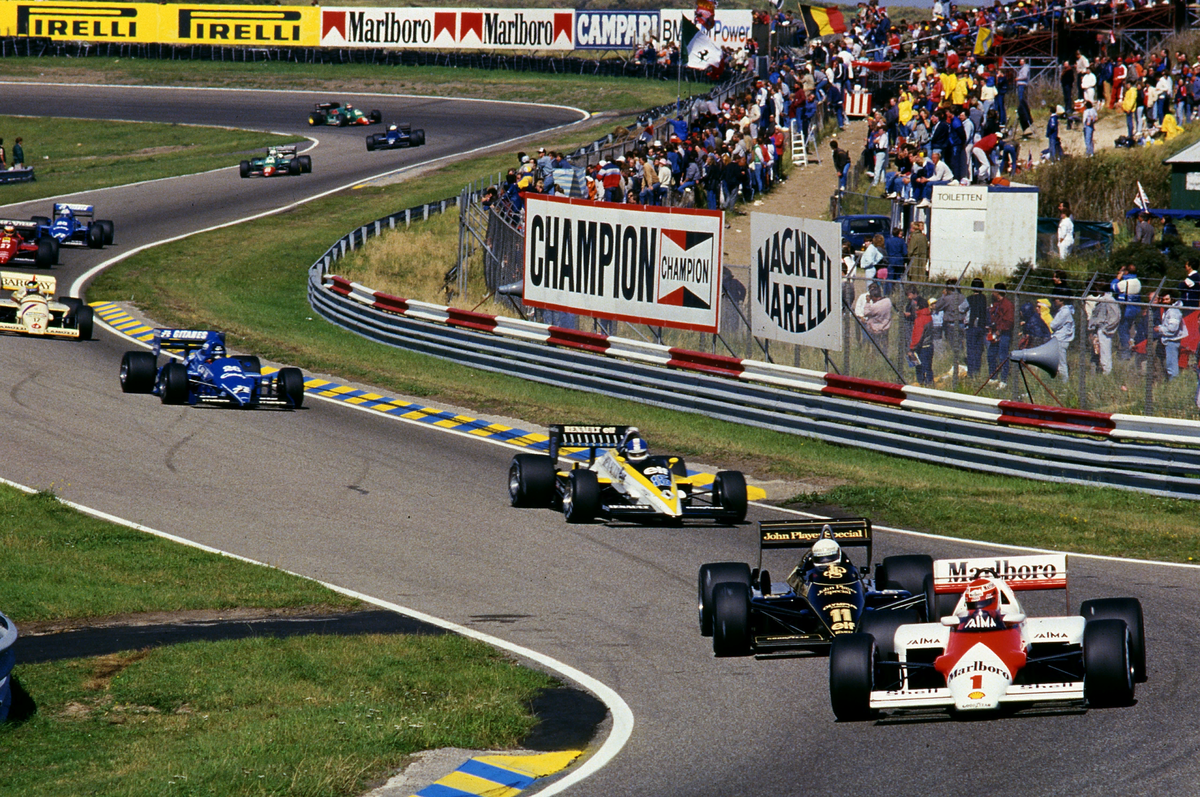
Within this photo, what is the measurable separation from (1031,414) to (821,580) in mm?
8274

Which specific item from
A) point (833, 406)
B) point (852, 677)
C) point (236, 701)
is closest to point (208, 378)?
point (833, 406)

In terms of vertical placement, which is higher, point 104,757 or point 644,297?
point 644,297

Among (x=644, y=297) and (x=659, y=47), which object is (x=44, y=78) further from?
(x=644, y=297)

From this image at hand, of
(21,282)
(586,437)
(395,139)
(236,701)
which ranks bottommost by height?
(236,701)

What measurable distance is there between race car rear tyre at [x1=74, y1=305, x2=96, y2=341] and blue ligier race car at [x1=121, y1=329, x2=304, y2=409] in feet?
14.9

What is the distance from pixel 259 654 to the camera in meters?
11.9

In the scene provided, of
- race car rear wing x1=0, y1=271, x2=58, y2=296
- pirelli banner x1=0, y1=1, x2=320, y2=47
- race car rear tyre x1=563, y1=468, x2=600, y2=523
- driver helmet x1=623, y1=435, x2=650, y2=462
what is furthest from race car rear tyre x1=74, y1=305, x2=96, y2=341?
pirelli banner x1=0, y1=1, x2=320, y2=47

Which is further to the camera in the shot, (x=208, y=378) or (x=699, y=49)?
(x=699, y=49)

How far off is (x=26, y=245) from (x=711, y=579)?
89.2 ft

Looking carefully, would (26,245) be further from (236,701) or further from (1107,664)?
(1107,664)

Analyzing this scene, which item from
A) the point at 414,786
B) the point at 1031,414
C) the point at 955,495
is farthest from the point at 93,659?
the point at 1031,414

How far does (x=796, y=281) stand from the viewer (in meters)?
21.8

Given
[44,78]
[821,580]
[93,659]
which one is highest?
[44,78]

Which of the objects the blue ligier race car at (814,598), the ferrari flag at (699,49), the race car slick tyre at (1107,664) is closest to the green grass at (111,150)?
the ferrari flag at (699,49)
